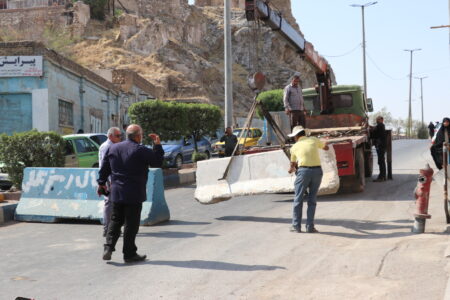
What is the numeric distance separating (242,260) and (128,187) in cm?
160

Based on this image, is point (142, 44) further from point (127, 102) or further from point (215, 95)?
point (127, 102)

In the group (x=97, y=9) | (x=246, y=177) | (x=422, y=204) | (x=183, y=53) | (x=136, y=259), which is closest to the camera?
(x=136, y=259)

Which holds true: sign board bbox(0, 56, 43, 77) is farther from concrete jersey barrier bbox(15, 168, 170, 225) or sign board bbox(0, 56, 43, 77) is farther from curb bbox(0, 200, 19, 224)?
concrete jersey barrier bbox(15, 168, 170, 225)

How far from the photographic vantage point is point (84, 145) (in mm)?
16547

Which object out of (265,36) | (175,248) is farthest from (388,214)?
(265,36)

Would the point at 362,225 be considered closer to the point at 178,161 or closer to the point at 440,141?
the point at 440,141

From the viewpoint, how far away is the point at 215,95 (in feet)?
258

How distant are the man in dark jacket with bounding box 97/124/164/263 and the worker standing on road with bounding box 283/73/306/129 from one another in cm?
615

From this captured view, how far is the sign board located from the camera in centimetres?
2406

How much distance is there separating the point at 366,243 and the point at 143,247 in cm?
302

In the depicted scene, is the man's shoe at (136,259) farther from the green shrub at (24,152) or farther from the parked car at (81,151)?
the parked car at (81,151)

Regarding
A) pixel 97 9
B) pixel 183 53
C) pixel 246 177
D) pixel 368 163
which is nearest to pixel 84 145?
pixel 246 177

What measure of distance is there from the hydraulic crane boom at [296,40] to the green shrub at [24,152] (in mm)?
5916

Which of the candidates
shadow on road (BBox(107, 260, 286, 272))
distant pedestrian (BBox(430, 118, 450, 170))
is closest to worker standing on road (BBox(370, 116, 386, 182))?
distant pedestrian (BBox(430, 118, 450, 170))
